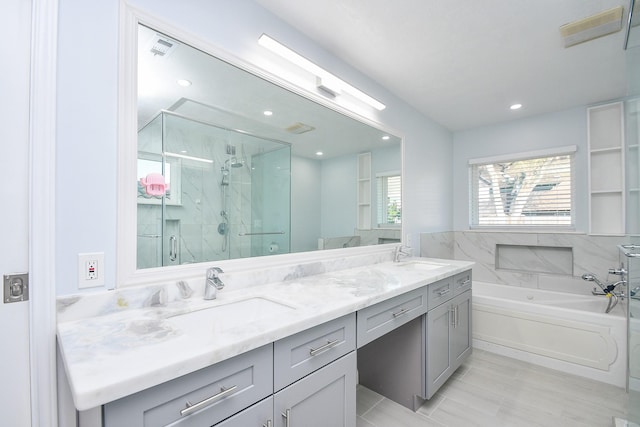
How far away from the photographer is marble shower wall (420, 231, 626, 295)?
111 inches

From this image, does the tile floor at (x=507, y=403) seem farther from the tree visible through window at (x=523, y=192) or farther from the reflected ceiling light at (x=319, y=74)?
the reflected ceiling light at (x=319, y=74)

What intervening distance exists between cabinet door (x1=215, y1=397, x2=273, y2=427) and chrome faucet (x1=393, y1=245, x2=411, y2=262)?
1.92m

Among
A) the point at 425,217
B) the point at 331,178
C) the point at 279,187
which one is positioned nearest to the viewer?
the point at 279,187

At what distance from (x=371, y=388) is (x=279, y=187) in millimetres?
1656

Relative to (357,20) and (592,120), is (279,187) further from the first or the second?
(592,120)

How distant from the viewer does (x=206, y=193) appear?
1572 mm

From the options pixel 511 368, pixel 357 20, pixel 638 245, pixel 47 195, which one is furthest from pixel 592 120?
pixel 47 195

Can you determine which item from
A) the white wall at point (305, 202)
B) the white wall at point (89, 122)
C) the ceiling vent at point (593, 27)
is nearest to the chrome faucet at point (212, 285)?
the white wall at point (89, 122)

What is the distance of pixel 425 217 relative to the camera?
10.4ft

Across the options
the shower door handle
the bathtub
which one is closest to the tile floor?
the bathtub

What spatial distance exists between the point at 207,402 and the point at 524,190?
3.82 m

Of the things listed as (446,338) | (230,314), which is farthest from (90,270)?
(446,338)

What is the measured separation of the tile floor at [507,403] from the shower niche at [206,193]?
4.27 ft

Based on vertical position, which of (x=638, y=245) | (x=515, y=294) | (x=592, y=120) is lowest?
(x=515, y=294)
